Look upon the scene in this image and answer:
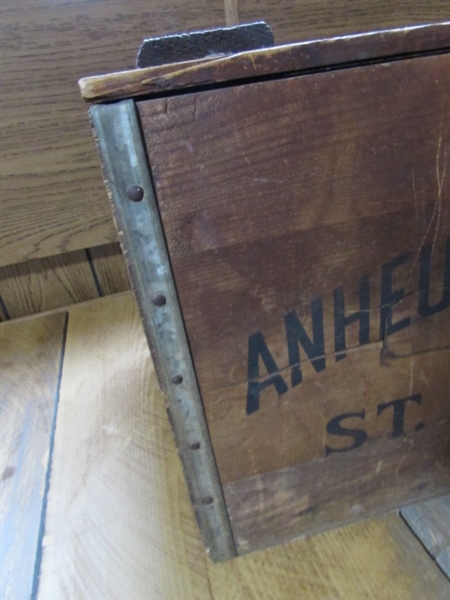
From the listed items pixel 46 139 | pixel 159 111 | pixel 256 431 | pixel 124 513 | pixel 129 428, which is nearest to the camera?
pixel 159 111

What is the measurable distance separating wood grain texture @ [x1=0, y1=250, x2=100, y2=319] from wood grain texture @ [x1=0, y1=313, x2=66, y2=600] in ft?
0.14

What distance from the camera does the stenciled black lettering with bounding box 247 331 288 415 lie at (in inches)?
17.8

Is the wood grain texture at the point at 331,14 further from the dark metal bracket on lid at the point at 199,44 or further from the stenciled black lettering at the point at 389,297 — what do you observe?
the stenciled black lettering at the point at 389,297

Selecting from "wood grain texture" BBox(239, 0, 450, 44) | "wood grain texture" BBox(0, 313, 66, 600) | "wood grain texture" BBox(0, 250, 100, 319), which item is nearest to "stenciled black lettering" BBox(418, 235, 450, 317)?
"wood grain texture" BBox(0, 313, 66, 600)

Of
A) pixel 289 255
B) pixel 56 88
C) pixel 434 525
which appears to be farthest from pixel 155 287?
pixel 56 88

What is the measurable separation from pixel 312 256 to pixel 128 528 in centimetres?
43

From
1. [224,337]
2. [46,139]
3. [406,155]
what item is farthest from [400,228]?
[46,139]

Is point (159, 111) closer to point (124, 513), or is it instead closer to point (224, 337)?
point (224, 337)

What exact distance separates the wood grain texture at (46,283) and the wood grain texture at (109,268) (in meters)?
0.02

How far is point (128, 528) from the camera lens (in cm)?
62

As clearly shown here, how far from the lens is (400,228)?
1.39 ft

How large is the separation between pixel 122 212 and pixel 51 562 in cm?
47

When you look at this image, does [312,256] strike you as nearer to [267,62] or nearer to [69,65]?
[267,62]

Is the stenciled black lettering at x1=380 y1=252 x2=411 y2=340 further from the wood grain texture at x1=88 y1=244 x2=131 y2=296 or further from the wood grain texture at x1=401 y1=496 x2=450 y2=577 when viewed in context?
the wood grain texture at x1=88 y1=244 x2=131 y2=296
